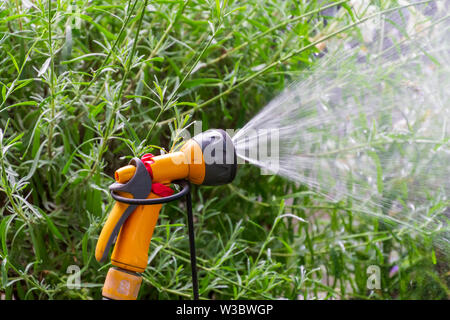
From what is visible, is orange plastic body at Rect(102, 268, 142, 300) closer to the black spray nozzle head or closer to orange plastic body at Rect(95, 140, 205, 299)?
orange plastic body at Rect(95, 140, 205, 299)

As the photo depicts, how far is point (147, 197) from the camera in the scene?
563mm

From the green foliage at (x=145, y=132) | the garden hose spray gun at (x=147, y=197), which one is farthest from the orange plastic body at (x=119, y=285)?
the green foliage at (x=145, y=132)

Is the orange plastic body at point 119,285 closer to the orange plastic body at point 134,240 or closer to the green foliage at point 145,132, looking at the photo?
the orange plastic body at point 134,240

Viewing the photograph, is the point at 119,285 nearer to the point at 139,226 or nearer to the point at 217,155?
the point at 139,226

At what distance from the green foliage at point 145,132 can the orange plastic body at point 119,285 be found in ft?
0.36

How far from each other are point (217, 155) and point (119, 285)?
185 mm

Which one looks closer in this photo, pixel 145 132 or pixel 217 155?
pixel 217 155

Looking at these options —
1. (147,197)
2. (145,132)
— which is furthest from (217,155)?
(145,132)

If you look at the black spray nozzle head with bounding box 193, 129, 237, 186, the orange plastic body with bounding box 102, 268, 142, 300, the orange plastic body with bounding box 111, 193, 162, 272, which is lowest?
the orange plastic body with bounding box 102, 268, 142, 300

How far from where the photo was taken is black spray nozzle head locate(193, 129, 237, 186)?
577 mm

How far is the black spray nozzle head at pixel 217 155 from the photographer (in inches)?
22.7

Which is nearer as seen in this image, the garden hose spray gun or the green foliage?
the garden hose spray gun

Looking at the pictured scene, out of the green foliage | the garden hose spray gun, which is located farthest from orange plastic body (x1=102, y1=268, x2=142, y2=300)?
the green foliage

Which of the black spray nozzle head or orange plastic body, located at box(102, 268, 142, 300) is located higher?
the black spray nozzle head
